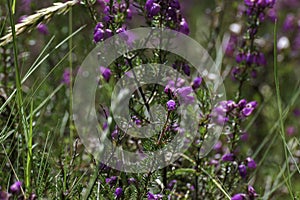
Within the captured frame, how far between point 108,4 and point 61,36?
1498 mm

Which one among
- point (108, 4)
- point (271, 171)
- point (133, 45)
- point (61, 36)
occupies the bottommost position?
point (271, 171)

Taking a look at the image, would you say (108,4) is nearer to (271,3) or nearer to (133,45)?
(133,45)

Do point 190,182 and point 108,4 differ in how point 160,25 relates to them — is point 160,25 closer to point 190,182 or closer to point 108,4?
point 108,4

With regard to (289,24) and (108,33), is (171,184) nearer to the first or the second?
(108,33)

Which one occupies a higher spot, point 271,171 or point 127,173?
point 127,173

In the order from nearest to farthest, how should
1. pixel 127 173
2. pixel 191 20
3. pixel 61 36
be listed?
1. pixel 127 173
2. pixel 61 36
3. pixel 191 20

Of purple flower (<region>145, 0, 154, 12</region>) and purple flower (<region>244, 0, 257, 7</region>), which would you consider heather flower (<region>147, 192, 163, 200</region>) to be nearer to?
purple flower (<region>145, 0, 154, 12</region>)

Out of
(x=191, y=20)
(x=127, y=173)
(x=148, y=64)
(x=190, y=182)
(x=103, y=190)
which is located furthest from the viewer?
(x=191, y=20)

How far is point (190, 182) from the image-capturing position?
1934mm

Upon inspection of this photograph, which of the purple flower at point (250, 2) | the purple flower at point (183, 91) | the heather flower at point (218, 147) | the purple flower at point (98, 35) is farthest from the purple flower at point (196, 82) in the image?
the heather flower at point (218, 147)

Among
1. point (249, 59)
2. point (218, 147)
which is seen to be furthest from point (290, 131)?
point (249, 59)

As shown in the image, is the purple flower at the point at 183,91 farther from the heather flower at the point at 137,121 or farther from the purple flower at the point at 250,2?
the purple flower at the point at 250,2

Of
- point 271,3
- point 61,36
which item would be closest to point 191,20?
point 61,36

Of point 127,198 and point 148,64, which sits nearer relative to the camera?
point 127,198
